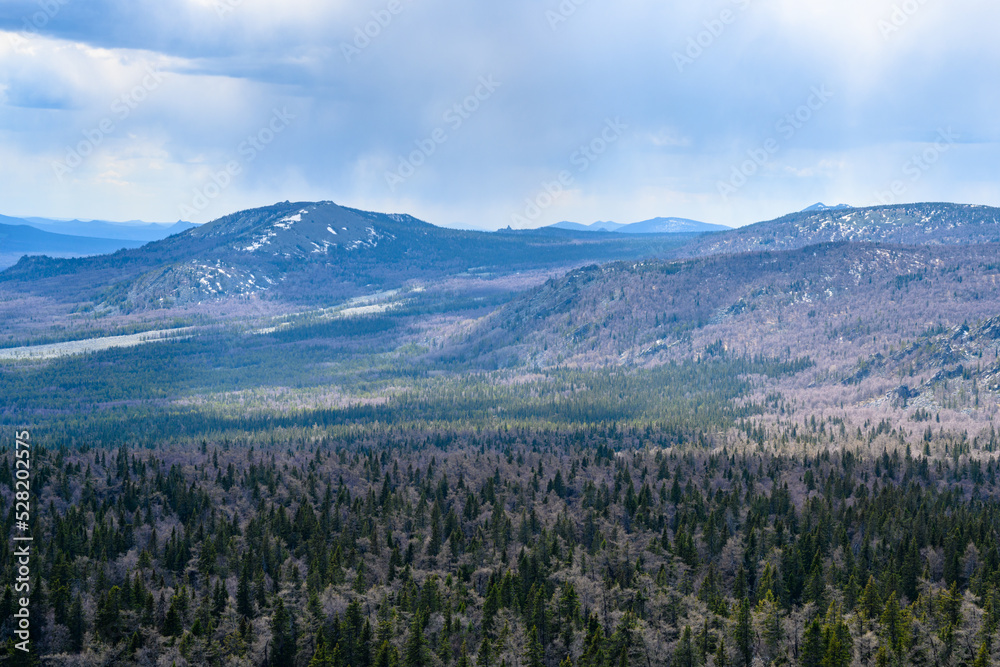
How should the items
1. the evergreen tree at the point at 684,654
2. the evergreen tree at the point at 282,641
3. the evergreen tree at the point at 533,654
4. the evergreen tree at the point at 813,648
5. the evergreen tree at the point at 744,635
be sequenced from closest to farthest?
the evergreen tree at the point at 813,648 < the evergreen tree at the point at 533,654 < the evergreen tree at the point at 684,654 < the evergreen tree at the point at 744,635 < the evergreen tree at the point at 282,641

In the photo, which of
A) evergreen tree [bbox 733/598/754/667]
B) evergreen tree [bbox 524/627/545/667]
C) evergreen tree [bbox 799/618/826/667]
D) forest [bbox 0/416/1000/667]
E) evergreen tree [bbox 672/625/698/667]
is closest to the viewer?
evergreen tree [bbox 799/618/826/667]

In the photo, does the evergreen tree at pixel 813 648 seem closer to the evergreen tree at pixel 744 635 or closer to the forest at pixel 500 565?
the forest at pixel 500 565

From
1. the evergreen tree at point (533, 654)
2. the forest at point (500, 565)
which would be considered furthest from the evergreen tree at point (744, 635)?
the evergreen tree at point (533, 654)

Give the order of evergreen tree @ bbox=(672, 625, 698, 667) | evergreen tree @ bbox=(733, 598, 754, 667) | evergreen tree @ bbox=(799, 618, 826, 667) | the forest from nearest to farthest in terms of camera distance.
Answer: evergreen tree @ bbox=(799, 618, 826, 667) → evergreen tree @ bbox=(672, 625, 698, 667) → evergreen tree @ bbox=(733, 598, 754, 667) → the forest

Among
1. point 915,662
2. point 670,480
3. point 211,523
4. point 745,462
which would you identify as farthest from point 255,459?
point 915,662

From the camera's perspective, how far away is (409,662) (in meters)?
99.9

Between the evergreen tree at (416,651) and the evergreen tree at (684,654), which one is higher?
the evergreen tree at (416,651)

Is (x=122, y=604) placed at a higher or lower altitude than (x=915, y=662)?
higher

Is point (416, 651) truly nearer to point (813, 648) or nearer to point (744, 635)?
point (744, 635)

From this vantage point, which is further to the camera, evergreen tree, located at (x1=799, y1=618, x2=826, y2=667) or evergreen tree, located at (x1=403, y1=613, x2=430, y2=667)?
evergreen tree, located at (x1=403, y1=613, x2=430, y2=667)

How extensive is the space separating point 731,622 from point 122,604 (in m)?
64.2

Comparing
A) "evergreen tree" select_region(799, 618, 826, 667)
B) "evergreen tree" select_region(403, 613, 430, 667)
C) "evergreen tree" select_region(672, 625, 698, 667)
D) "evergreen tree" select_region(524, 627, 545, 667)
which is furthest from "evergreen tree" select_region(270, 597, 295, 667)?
"evergreen tree" select_region(799, 618, 826, 667)

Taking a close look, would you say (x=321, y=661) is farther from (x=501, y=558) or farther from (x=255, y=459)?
(x=255, y=459)

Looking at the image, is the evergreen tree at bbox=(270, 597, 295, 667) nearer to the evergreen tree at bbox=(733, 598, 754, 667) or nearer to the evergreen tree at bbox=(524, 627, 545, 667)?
the evergreen tree at bbox=(524, 627, 545, 667)
